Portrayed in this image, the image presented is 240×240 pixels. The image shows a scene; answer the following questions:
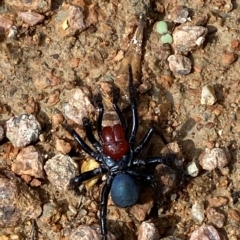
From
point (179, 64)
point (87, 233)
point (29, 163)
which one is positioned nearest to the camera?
point (87, 233)

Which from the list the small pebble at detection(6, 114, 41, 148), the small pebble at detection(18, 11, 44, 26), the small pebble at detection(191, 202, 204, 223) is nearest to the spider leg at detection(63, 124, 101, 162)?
the small pebble at detection(6, 114, 41, 148)

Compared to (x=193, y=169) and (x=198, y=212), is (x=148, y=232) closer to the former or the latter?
(x=198, y=212)

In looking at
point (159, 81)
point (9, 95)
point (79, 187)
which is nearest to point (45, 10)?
point (9, 95)

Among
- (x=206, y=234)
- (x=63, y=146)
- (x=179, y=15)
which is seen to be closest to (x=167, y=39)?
(x=179, y=15)

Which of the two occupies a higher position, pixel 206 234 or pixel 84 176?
pixel 84 176

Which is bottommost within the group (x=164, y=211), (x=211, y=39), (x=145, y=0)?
(x=164, y=211)

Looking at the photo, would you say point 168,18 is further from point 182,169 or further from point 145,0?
point 182,169
